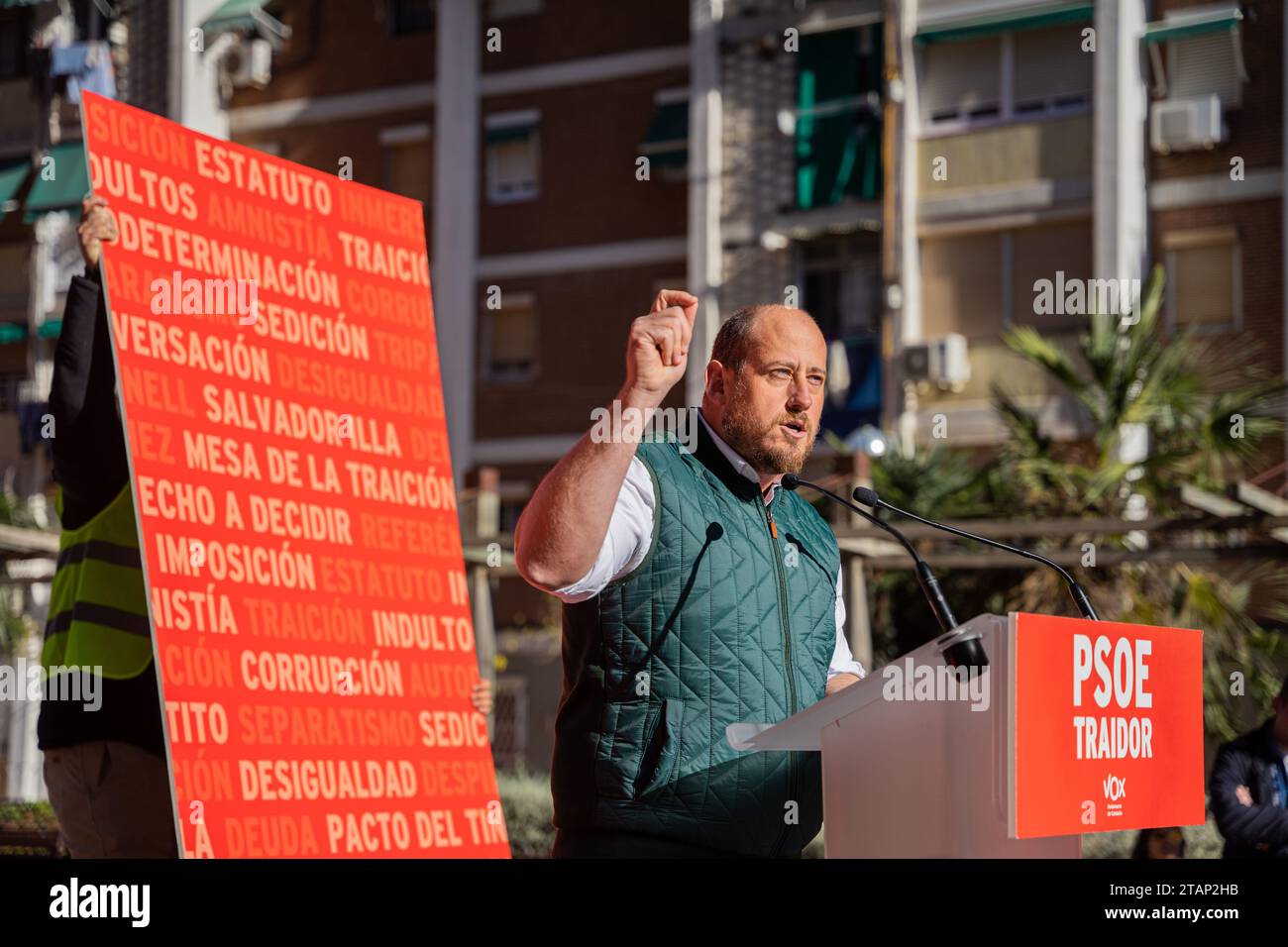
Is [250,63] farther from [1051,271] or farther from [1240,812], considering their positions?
[1240,812]

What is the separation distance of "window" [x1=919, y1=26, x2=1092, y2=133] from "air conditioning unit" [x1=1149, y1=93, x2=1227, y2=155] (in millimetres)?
1023

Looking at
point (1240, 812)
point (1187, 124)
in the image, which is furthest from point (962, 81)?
point (1240, 812)

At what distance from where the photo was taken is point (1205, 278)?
2077 centimetres

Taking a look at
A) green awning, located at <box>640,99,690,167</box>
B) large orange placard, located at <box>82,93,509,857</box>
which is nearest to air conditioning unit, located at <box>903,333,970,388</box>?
green awning, located at <box>640,99,690,167</box>

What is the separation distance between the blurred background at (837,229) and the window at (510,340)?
45mm

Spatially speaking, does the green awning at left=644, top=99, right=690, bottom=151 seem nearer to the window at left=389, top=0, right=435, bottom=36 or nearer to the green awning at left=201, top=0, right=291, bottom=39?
the window at left=389, top=0, right=435, bottom=36

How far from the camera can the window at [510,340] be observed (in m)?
25.5

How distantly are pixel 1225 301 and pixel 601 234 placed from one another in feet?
27.3

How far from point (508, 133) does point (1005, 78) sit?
23.6 ft

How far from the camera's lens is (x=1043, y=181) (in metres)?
21.5

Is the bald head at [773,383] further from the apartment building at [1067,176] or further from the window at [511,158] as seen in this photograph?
the window at [511,158]

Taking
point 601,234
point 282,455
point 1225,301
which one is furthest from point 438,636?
point 601,234

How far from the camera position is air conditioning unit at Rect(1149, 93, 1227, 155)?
20.3 metres
